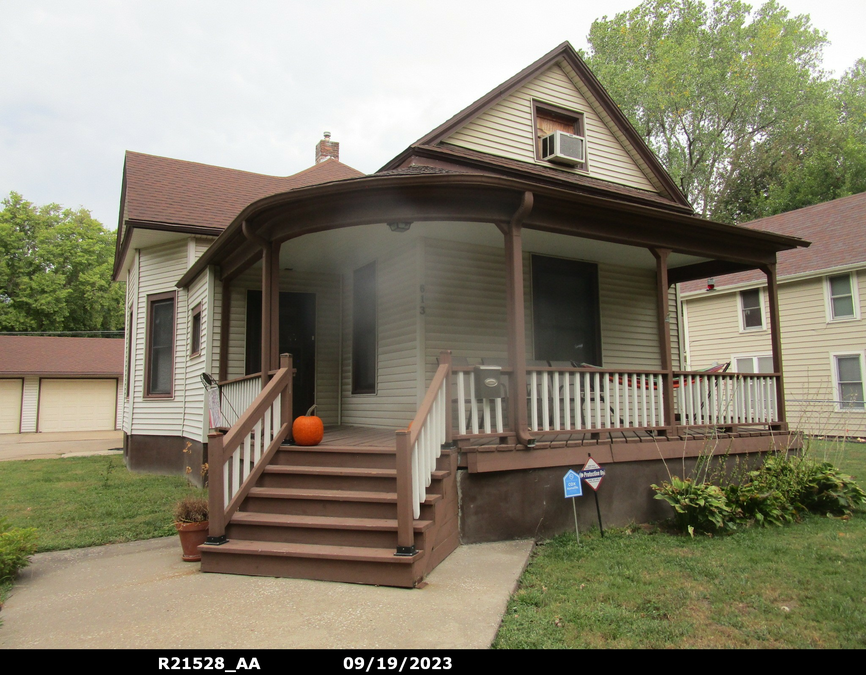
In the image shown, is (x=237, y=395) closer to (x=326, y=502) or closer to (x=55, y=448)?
(x=326, y=502)

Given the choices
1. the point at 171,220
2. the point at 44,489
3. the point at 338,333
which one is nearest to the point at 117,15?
the point at 171,220

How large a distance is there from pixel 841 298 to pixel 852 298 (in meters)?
0.27

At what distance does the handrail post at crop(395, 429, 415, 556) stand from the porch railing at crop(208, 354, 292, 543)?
1528mm

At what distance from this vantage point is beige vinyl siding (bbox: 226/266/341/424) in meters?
9.03

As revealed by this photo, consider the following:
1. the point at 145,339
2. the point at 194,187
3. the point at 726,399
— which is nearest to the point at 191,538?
the point at 726,399

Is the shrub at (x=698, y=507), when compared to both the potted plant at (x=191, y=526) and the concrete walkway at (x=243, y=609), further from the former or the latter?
the potted plant at (x=191, y=526)

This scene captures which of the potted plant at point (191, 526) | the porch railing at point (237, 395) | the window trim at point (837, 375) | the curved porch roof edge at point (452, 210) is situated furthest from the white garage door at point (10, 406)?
the window trim at point (837, 375)

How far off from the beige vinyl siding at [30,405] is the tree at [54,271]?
1243 cm

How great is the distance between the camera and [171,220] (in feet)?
31.8

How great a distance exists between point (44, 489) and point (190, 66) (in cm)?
909

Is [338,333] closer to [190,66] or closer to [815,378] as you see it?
[190,66]

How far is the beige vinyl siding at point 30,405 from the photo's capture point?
22375mm

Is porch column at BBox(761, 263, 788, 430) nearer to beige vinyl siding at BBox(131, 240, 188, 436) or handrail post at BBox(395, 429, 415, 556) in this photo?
handrail post at BBox(395, 429, 415, 556)

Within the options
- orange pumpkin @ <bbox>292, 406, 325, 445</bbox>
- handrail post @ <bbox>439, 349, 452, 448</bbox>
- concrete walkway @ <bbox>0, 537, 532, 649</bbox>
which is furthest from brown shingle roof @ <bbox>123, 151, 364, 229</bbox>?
concrete walkway @ <bbox>0, 537, 532, 649</bbox>
